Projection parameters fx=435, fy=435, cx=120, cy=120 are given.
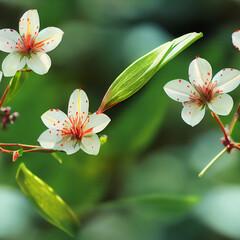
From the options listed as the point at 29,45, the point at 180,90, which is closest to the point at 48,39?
the point at 29,45

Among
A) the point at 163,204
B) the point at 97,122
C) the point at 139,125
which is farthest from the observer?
the point at 139,125

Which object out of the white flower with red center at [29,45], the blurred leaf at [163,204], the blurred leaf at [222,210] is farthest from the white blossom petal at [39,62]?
the blurred leaf at [222,210]

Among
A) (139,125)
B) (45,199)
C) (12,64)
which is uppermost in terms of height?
(139,125)

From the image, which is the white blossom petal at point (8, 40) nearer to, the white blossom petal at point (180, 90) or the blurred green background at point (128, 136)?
the white blossom petal at point (180, 90)

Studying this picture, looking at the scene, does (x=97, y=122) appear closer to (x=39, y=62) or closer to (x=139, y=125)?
(x=39, y=62)

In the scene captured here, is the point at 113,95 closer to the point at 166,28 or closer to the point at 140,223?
the point at 140,223

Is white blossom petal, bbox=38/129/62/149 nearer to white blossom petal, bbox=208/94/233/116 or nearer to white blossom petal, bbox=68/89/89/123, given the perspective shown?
white blossom petal, bbox=68/89/89/123

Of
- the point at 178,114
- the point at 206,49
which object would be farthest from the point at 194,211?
the point at 206,49
